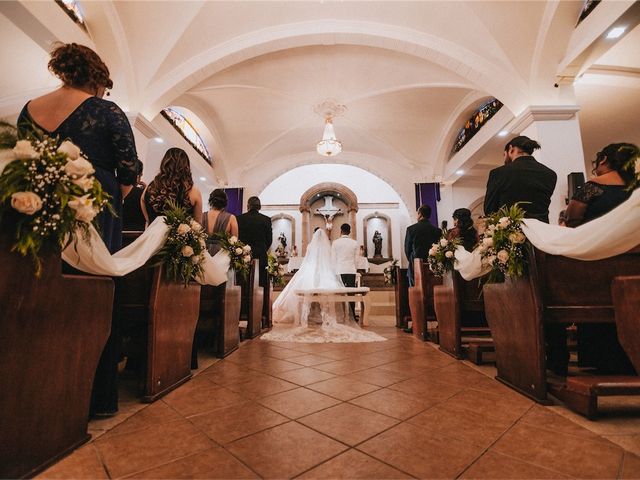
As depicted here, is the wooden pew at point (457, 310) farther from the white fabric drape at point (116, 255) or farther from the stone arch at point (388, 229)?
the stone arch at point (388, 229)

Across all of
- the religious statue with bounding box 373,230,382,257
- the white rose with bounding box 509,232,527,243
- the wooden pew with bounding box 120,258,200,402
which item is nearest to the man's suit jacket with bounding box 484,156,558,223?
the white rose with bounding box 509,232,527,243

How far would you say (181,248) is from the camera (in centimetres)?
209

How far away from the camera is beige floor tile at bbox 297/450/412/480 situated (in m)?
1.10

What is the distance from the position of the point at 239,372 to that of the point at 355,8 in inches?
236

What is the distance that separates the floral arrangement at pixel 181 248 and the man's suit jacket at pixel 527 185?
2.14 metres

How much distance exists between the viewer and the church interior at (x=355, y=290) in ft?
3.92

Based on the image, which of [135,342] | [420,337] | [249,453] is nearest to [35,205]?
[249,453]

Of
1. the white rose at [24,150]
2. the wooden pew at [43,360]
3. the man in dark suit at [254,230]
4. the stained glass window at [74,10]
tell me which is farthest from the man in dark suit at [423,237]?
the stained glass window at [74,10]

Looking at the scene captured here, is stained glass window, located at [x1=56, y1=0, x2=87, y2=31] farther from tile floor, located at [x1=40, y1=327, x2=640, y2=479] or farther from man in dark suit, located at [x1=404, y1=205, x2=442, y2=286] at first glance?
man in dark suit, located at [x1=404, y1=205, x2=442, y2=286]

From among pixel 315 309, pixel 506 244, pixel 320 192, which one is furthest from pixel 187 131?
pixel 506 244

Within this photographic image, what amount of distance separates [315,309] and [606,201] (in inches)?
182

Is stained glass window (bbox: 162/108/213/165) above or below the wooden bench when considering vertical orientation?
above

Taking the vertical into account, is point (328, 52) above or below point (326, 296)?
above

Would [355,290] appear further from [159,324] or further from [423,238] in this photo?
[159,324]
